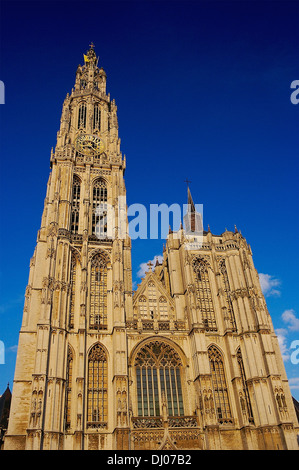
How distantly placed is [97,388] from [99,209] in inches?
769

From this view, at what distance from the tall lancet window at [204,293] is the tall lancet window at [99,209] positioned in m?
10.6

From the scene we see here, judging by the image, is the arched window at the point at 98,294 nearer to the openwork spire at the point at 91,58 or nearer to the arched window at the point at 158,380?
the arched window at the point at 158,380

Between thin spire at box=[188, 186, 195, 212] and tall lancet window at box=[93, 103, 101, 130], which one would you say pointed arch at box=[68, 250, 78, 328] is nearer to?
thin spire at box=[188, 186, 195, 212]

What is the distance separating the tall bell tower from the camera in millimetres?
30234

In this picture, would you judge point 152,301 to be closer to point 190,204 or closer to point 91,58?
point 190,204

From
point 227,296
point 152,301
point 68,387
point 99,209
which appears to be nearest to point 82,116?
point 99,209

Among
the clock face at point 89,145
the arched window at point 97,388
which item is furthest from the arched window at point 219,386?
the clock face at point 89,145

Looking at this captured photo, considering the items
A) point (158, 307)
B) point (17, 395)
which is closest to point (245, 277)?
point (158, 307)

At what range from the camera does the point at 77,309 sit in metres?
36.4

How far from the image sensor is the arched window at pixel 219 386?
111 feet

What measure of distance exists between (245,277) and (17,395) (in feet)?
77.6

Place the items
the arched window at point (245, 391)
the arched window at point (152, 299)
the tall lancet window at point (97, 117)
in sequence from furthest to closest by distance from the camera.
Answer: the tall lancet window at point (97, 117) → the arched window at point (152, 299) → the arched window at point (245, 391)

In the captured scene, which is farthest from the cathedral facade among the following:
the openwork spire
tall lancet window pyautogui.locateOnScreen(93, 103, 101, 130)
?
the openwork spire
